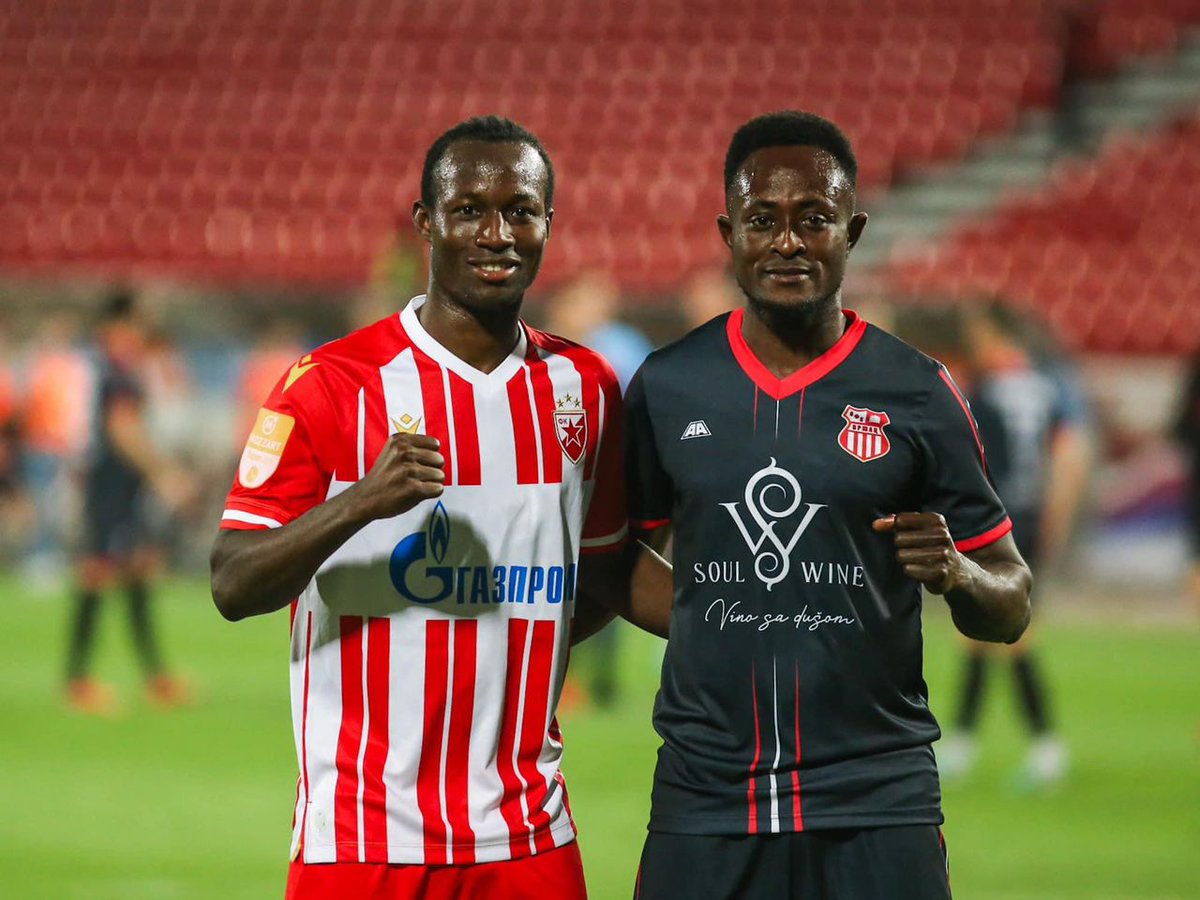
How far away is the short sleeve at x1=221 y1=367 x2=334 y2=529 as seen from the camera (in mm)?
2826

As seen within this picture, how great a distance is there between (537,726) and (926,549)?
73 centimetres

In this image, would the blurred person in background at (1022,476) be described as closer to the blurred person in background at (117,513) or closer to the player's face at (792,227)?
the blurred person in background at (117,513)

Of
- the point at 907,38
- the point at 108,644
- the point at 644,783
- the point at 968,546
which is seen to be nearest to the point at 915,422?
the point at 968,546

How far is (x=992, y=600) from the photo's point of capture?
9.10 ft

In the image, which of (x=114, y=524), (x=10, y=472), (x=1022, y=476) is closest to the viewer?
(x=1022, y=476)

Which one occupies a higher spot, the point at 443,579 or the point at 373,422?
the point at 373,422

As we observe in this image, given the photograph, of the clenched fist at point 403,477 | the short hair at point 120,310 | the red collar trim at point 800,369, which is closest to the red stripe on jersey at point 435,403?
the clenched fist at point 403,477

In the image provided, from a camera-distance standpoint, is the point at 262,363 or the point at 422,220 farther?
the point at 262,363

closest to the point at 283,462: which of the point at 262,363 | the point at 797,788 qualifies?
the point at 797,788

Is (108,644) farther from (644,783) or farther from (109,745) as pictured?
(644,783)

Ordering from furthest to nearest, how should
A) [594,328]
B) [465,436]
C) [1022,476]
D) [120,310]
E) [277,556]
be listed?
[120,310] < [594,328] < [1022,476] < [465,436] < [277,556]

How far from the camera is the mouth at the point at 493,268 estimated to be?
2.89 meters

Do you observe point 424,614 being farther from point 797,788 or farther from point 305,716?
point 797,788

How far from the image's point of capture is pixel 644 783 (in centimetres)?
723
